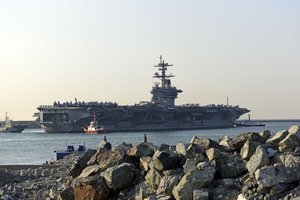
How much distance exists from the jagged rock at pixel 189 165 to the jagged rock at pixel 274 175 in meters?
1.05

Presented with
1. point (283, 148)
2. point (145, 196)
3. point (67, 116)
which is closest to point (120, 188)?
point (145, 196)

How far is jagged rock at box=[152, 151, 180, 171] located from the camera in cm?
801

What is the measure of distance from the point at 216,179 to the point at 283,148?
1.14 m

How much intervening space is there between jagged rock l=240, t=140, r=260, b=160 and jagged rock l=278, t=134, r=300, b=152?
359mm

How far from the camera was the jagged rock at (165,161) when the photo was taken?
801 cm

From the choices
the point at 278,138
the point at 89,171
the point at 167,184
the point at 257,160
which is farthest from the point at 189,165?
the point at 89,171

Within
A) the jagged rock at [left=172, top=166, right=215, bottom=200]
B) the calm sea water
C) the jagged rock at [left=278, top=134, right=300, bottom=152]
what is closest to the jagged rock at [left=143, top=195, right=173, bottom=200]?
the jagged rock at [left=172, top=166, right=215, bottom=200]

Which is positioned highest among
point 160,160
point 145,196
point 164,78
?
point 164,78

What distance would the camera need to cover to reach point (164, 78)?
103m

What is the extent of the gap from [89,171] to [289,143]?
3252 millimetres

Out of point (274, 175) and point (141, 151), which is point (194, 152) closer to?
point (141, 151)

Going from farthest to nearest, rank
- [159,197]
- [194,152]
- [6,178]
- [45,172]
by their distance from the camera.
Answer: [45,172], [6,178], [194,152], [159,197]

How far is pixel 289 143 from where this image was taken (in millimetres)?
7891

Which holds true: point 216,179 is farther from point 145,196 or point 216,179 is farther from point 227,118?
point 227,118
